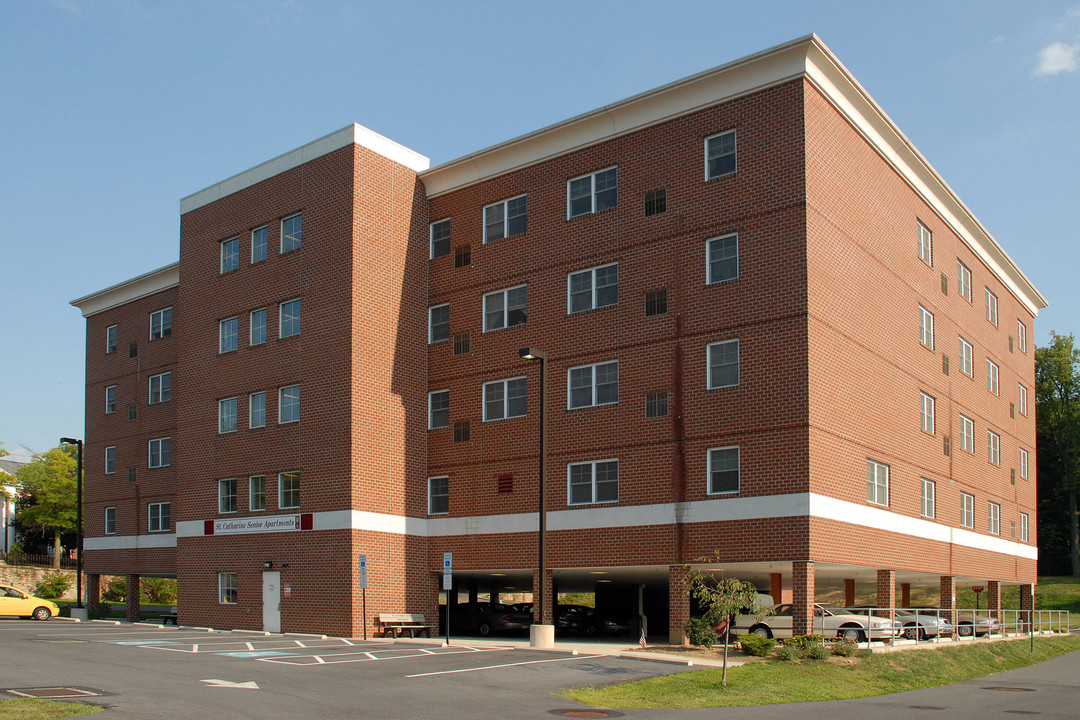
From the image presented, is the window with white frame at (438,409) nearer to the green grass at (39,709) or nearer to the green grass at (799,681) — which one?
the green grass at (799,681)

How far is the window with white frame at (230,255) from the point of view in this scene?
130ft

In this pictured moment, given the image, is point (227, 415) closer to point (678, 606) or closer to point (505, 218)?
point (505, 218)

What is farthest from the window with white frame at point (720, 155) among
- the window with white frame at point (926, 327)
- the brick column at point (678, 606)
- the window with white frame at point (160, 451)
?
the window with white frame at point (160, 451)

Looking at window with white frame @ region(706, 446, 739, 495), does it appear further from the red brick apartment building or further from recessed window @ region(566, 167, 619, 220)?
recessed window @ region(566, 167, 619, 220)

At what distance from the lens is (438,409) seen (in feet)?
122

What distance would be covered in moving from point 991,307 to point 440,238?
79.3ft

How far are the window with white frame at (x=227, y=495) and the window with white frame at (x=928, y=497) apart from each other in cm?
2358

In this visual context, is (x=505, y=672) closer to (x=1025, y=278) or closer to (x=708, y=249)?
(x=708, y=249)

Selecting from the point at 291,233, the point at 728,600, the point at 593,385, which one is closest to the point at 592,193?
the point at 593,385

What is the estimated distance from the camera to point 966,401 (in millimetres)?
40594

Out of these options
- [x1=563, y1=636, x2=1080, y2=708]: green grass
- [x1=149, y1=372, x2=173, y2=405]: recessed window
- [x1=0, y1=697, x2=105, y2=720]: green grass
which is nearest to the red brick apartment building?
[x1=563, y1=636, x2=1080, y2=708]: green grass

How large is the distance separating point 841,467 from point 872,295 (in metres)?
6.04

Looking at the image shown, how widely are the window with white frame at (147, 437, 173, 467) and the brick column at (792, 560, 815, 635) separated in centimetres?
3031

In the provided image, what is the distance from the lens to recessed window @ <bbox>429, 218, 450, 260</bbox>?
1492 inches
